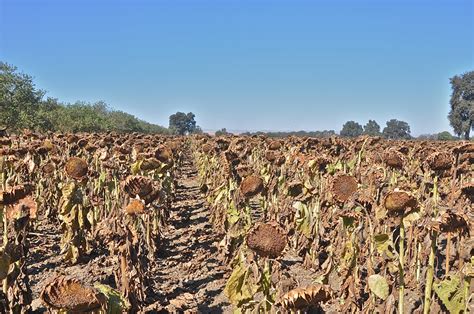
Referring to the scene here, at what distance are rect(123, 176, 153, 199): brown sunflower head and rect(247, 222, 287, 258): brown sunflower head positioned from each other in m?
1.42

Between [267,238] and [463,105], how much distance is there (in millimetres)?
73888

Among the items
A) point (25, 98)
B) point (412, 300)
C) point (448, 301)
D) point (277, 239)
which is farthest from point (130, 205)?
point (25, 98)

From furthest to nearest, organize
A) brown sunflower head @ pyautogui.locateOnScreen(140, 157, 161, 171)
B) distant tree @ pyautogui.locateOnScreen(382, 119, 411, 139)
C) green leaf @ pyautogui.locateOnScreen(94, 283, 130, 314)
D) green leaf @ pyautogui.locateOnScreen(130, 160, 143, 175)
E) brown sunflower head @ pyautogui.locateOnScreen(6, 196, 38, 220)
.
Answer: distant tree @ pyautogui.locateOnScreen(382, 119, 411, 139), brown sunflower head @ pyautogui.locateOnScreen(140, 157, 161, 171), green leaf @ pyautogui.locateOnScreen(130, 160, 143, 175), brown sunflower head @ pyautogui.locateOnScreen(6, 196, 38, 220), green leaf @ pyautogui.locateOnScreen(94, 283, 130, 314)

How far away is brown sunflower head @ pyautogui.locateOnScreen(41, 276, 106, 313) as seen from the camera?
2.47 metres

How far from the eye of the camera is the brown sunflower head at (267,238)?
10.5ft

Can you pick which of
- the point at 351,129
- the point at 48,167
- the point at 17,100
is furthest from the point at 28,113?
the point at 351,129

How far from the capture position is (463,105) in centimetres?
7000

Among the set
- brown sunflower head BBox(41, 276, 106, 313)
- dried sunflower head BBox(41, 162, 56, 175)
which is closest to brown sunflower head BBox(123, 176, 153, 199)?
brown sunflower head BBox(41, 276, 106, 313)

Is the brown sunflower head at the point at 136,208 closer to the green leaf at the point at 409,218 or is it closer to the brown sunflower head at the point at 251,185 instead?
the brown sunflower head at the point at 251,185

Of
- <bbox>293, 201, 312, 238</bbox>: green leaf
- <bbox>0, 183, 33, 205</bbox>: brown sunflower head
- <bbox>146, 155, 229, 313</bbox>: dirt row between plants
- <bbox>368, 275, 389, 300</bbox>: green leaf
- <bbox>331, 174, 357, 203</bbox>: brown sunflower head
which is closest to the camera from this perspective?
<bbox>368, 275, 389, 300</bbox>: green leaf

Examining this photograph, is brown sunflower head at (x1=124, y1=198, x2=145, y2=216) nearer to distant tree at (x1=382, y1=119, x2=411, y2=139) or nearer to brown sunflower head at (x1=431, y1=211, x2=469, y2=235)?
brown sunflower head at (x1=431, y1=211, x2=469, y2=235)

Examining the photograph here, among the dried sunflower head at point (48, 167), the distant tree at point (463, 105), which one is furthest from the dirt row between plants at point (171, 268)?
the distant tree at point (463, 105)

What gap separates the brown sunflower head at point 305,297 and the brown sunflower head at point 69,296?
92 centimetres

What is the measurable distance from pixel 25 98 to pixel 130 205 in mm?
43542
